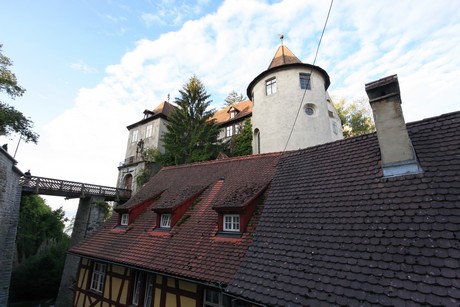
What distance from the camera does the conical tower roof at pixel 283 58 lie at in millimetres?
19078

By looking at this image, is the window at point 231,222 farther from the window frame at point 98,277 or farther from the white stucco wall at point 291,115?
the white stucco wall at point 291,115

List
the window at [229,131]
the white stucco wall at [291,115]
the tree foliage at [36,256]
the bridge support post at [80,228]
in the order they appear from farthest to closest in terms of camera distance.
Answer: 1. the window at [229,131]
2. the tree foliage at [36,256]
3. the white stucco wall at [291,115]
4. the bridge support post at [80,228]

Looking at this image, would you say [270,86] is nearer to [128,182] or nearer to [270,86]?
[270,86]

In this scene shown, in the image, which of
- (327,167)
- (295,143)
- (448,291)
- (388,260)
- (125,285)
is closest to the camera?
(448,291)

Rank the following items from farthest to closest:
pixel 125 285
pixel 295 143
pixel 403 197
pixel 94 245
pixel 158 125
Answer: pixel 158 125 < pixel 295 143 < pixel 94 245 < pixel 125 285 < pixel 403 197

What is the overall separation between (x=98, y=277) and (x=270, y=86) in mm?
16445

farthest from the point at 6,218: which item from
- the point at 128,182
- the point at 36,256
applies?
the point at 128,182

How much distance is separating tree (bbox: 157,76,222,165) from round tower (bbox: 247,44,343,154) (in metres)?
4.59

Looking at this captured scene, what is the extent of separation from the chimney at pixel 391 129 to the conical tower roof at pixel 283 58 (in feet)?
47.3

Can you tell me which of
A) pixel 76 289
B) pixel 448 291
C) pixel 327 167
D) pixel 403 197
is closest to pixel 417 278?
pixel 448 291

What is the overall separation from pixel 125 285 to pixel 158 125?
22.8 m

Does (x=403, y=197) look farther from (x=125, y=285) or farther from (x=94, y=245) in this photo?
(x=94, y=245)

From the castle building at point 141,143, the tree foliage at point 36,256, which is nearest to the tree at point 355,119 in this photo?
the castle building at point 141,143

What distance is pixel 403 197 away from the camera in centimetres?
454
